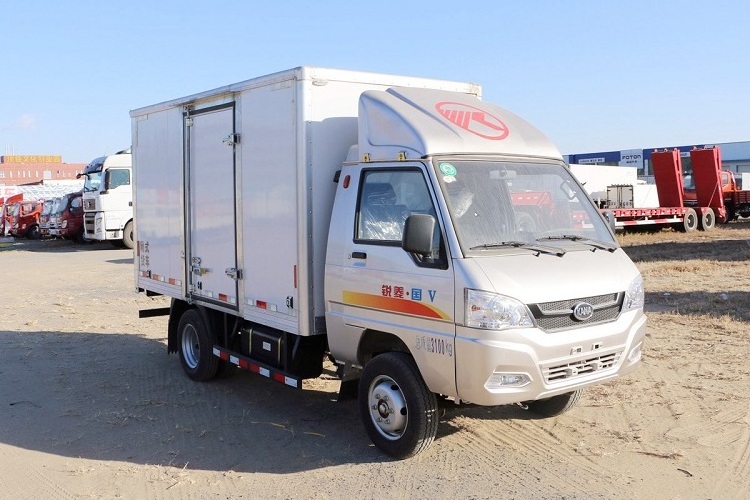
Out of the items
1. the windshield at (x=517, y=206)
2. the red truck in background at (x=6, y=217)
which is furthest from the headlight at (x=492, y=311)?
the red truck in background at (x=6, y=217)

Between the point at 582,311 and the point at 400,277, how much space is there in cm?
131

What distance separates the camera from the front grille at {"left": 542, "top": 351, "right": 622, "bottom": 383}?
5.19m

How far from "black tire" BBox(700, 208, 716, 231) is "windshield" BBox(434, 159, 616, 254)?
1025 inches

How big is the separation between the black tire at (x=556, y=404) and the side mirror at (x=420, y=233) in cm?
217

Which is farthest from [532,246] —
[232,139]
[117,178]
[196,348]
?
[117,178]

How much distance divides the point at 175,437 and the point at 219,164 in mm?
2707

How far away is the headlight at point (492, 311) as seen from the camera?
16.2ft

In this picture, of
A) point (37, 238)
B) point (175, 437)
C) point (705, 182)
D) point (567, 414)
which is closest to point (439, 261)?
point (567, 414)

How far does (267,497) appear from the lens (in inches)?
199

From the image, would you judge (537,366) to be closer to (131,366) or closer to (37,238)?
(131,366)

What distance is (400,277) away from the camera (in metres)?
5.46

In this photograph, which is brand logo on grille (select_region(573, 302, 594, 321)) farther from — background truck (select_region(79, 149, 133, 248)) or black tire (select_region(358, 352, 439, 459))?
background truck (select_region(79, 149, 133, 248))

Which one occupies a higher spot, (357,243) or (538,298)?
(357,243)

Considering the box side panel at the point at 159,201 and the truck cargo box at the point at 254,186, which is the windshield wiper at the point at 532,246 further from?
the box side panel at the point at 159,201
